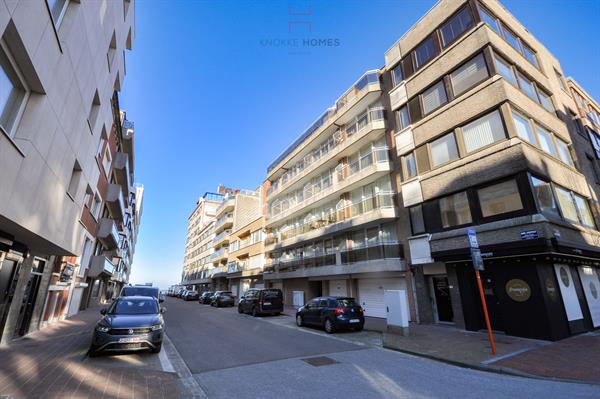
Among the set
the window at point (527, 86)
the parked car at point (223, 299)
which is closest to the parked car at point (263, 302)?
the parked car at point (223, 299)

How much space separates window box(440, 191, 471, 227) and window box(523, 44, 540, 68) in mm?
9347

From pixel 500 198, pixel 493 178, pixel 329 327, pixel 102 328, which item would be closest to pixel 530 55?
pixel 493 178

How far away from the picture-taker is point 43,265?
38.9 ft

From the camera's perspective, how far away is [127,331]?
764 centimetres

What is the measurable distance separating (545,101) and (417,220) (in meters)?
9.23

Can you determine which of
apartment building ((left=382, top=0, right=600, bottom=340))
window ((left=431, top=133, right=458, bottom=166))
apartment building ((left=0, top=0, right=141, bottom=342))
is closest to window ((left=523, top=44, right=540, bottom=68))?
apartment building ((left=382, top=0, right=600, bottom=340))

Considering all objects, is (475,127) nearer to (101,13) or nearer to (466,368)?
(466,368)

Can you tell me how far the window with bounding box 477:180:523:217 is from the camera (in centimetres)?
1136

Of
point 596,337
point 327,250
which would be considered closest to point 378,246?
point 327,250

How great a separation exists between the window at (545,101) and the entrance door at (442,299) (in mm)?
Result: 10458

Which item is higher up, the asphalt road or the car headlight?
the car headlight

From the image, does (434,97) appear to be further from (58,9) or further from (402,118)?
(58,9)

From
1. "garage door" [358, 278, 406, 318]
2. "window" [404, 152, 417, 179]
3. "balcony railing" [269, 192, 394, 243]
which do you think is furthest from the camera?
"balcony railing" [269, 192, 394, 243]

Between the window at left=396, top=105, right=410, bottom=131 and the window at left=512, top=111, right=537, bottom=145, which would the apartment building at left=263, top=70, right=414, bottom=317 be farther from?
the window at left=512, top=111, right=537, bottom=145
